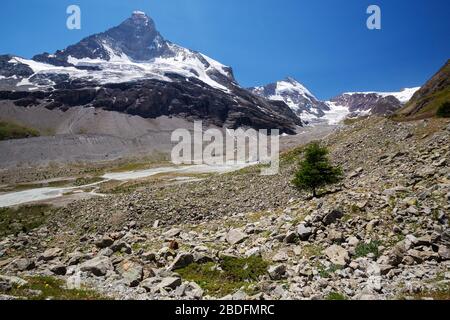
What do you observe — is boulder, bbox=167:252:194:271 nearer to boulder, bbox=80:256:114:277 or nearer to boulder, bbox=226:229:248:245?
boulder, bbox=80:256:114:277

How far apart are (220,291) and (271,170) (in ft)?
124

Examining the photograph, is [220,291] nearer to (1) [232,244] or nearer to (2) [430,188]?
(1) [232,244]

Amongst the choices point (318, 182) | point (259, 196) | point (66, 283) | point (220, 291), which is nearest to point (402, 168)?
point (318, 182)

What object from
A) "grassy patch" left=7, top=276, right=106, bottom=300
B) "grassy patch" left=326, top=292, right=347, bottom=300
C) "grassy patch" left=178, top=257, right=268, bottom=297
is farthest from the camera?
"grassy patch" left=178, top=257, right=268, bottom=297

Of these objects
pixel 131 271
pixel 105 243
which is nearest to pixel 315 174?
pixel 105 243

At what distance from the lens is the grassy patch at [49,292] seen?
13.3 m

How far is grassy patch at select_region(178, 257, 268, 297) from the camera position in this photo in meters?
16.5

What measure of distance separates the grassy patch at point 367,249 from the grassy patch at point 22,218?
36.0m

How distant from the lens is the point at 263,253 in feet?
67.2

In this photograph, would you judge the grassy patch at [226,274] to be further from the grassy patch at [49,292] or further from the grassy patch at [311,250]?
the grassy patch at [49,292]

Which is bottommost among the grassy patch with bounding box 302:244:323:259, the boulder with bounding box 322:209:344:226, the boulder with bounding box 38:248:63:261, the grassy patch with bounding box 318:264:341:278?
the boulder with bounding box 38:248:63:261

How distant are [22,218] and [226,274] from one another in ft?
128

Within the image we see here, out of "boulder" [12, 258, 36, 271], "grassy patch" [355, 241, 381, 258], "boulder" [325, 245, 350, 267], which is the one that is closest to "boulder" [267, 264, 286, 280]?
"boulder" [325, 245, 350, 267]

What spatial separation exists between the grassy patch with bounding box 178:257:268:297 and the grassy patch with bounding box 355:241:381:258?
15.0 ft
